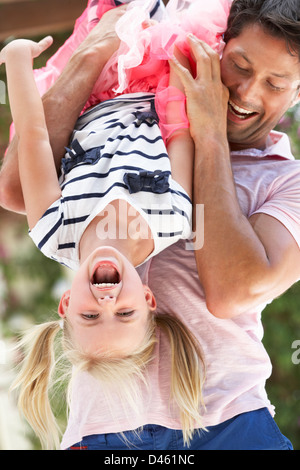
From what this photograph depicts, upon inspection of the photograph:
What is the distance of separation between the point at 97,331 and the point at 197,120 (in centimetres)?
57

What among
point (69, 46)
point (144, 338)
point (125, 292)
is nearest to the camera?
point (125, 292)

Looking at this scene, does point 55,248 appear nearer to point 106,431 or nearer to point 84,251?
point 84,251

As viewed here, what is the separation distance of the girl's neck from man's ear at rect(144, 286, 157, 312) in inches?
3.3

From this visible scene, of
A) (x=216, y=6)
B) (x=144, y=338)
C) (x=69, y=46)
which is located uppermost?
(x=216, y=6)

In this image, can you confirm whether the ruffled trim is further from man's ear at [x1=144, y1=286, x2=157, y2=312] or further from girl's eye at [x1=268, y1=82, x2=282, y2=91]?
man's ear at [x1=144, y1=286, x2=157, y2=312]

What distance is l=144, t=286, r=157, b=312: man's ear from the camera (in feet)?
4.85

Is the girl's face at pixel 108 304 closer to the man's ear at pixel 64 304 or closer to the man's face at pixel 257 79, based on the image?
the man's ear at pixel 64 304

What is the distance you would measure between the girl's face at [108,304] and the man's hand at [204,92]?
389 millimetres

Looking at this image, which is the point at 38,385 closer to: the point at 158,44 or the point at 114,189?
the point at 114,189

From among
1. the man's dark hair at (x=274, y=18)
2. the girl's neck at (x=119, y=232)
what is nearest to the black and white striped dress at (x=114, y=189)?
the girl's neck at (x=119, y=232)

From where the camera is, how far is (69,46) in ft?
6.03

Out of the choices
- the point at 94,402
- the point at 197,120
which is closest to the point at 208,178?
the point at 197,120

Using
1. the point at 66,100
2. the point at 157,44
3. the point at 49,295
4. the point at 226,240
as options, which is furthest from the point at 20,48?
the point at 49,295

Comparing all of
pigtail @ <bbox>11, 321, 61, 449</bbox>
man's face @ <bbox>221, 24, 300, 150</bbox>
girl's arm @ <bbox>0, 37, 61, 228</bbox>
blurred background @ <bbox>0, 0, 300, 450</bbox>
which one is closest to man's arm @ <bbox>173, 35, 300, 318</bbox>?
man's face @ <bbox>221, 24, 300, 150</bbox>
